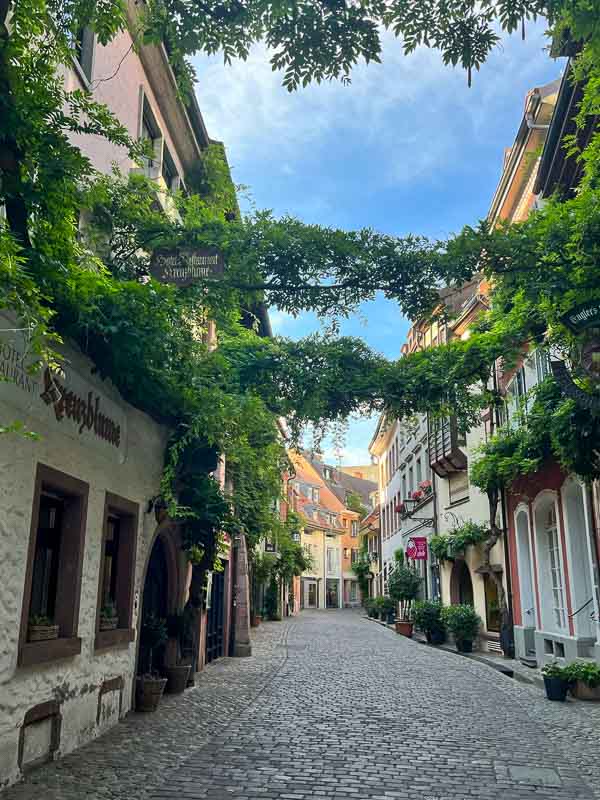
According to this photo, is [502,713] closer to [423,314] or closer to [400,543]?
[423,314]

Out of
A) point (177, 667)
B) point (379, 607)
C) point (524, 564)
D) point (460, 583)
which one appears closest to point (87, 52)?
point (177, 667)

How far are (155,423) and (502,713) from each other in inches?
Result: 244

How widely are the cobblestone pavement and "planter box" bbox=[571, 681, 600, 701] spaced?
29 centimetres

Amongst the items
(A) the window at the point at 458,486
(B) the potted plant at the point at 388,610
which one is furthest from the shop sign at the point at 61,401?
(B) the potted plant at the point at 388,610

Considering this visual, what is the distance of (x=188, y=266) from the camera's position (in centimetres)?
797

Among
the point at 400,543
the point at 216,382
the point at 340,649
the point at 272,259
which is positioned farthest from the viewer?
the point at 400,543

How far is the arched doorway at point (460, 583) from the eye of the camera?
22.3 meters

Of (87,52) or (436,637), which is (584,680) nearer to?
(436,637)

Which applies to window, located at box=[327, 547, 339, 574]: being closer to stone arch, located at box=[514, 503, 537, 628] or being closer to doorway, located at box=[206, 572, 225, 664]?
doorway, located at box=[206, 572, 225, 664]

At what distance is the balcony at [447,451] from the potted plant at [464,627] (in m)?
4.81

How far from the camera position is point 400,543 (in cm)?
3481

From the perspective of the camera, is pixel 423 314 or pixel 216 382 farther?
pixel 216 382

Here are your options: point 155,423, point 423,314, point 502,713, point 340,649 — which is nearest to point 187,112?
point 155,423

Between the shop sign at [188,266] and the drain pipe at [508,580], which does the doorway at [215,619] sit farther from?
the shop sign at [188,266]
